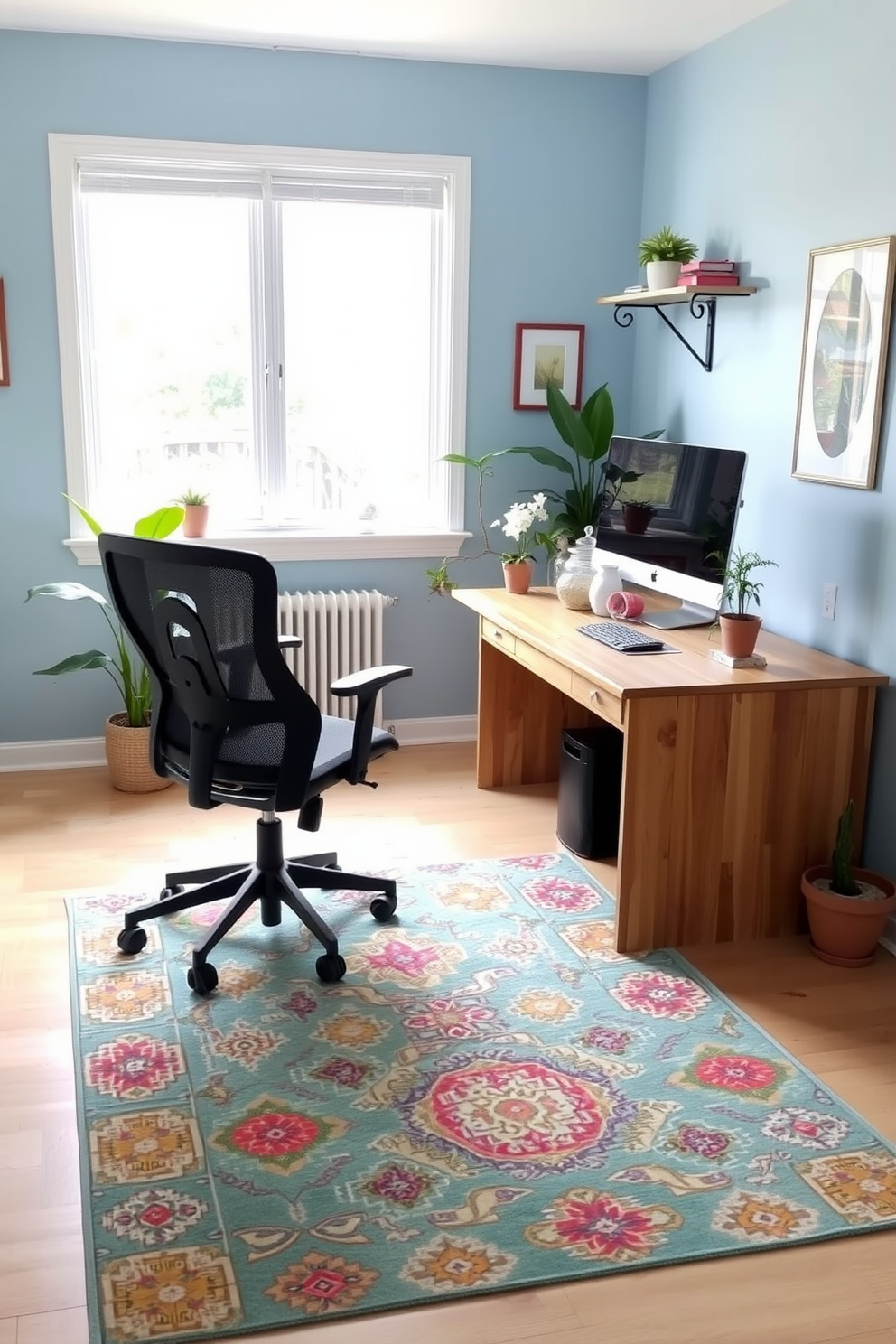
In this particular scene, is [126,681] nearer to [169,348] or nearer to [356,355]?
[169,348]

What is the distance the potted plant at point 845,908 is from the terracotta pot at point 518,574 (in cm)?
135

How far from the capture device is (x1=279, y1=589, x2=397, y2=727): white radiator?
4266mm

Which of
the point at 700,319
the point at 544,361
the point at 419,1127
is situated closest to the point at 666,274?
the point at 700,319

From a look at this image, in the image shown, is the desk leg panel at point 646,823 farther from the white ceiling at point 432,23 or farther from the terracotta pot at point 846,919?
the white ceiling at point 432,23

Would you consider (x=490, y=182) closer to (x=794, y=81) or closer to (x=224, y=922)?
(x=794, y=81)

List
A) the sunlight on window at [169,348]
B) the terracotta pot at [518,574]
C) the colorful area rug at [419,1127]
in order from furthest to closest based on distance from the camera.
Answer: the sunlight on window at [169,348] → the terracotta pot at [518,574] → the colorful area rug at [419,1127]

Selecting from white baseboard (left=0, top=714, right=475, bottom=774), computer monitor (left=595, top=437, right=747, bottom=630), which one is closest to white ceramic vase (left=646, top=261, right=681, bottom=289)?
computer monitor (left=595, top=437, right=747, bottom=630)

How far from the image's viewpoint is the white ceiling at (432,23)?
347 cm

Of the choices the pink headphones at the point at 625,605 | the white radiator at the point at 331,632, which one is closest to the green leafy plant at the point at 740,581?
the pink headphones at the point at 625,605

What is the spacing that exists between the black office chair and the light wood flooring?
16.5 inches

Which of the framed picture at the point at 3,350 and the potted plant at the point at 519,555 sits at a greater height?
the framed picture at the point at 3,350

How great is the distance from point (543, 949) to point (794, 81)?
2445 millimetres

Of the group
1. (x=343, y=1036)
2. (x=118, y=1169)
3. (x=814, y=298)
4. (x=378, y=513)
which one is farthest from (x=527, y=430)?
(x=118, y=1169)

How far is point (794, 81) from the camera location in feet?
11.1
